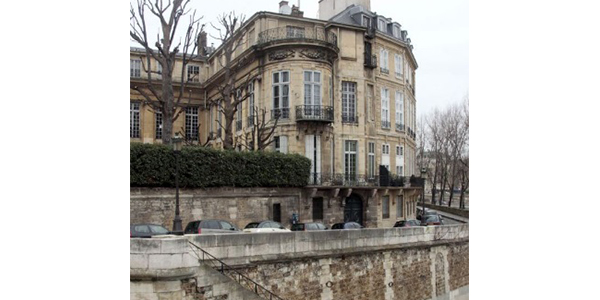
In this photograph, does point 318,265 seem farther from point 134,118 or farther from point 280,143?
point 134,118

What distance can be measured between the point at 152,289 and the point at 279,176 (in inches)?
200

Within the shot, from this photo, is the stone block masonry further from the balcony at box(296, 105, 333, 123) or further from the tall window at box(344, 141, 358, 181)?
the balcony at box(296, 105, 333, 123)

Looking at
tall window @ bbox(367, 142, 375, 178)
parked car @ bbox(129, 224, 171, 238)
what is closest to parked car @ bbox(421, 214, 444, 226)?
tall window @ bbox(367, 142, 375, 178)

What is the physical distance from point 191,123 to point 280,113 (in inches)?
74.5

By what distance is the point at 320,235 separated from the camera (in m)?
9.70

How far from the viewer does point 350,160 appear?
1080 cm

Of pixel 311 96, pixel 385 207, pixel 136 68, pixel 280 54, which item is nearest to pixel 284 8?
pixel 280 54

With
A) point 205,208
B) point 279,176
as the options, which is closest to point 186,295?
point 205,208

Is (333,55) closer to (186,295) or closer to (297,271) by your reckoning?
(297,271)

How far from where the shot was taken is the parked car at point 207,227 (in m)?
9.76

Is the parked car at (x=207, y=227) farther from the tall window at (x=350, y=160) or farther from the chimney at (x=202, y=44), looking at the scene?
the chimney at (x=202, y=44)

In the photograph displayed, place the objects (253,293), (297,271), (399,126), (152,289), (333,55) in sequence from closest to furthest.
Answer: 1. (152,289)
2. (253,293)
3. (297,271)
4. (399,126)
5. (333,55)

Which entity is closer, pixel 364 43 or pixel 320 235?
pixel 320 235

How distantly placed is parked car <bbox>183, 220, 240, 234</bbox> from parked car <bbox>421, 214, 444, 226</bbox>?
15.2ft
